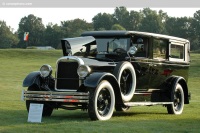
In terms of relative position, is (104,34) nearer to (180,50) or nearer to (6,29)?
(180,50)

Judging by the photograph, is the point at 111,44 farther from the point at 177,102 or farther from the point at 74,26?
the point at 74,26

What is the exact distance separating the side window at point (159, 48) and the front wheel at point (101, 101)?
2.60 meters

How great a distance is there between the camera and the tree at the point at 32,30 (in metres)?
135

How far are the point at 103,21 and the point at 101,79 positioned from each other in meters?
138

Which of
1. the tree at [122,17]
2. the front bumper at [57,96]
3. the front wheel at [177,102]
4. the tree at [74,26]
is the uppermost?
the tree at [122,17]

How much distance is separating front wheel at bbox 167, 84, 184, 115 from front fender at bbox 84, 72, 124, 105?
277 cm

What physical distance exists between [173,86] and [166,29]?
123m

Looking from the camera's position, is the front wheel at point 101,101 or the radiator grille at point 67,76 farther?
the radiator grille at point 67,76

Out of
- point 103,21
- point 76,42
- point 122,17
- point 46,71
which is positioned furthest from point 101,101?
point 122,17

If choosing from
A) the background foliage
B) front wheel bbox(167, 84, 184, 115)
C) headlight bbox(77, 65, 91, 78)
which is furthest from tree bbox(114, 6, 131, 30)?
headlight bbox(77, 65, 91, 78)

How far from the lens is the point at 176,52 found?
14.9 meters

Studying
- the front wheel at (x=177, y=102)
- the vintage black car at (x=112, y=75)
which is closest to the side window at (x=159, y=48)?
the vintage black car at (x=112, y=75)

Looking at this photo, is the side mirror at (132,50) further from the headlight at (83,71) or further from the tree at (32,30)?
the tree at (32,30)

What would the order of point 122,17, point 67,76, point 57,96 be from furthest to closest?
point 122,17 → point 67,76 → point 57,96
